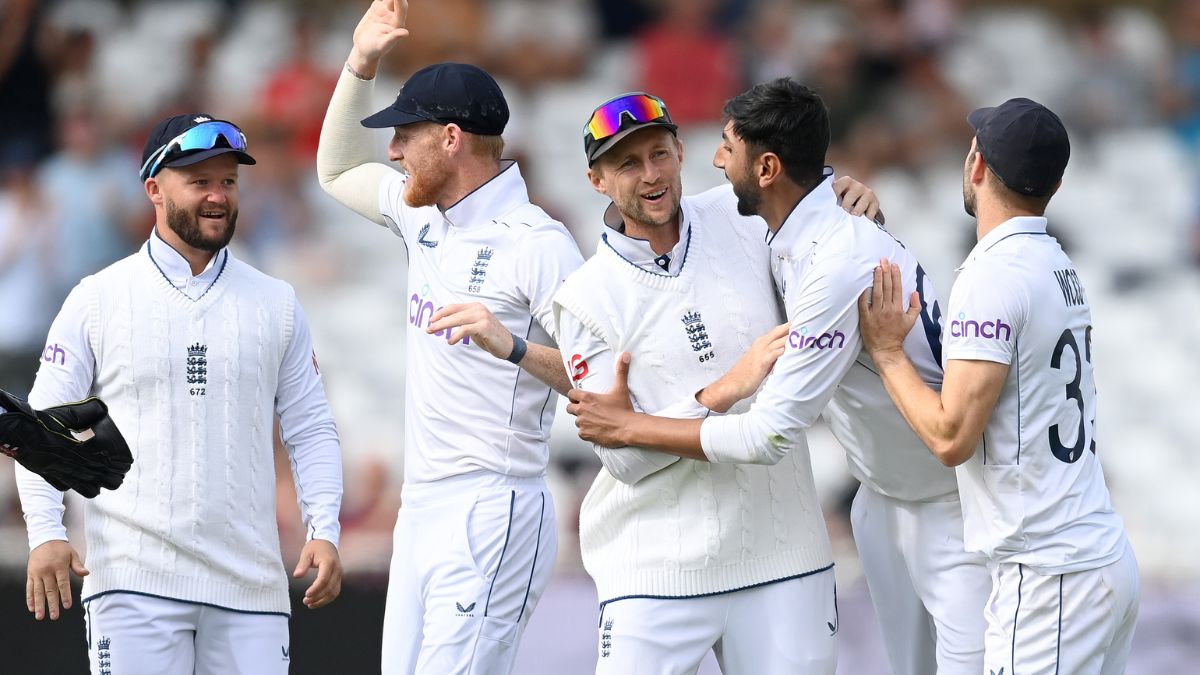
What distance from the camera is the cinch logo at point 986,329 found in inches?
139

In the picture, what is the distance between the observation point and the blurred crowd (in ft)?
27.3

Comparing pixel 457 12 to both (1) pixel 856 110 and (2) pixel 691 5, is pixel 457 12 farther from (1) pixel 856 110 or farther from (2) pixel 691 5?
(1) pixel 856 110

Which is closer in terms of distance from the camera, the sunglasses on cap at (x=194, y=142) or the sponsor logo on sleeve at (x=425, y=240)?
the sunglasses on cap at (x=194, y=142)

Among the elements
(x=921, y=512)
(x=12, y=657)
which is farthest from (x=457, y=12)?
(x=921, y=512)

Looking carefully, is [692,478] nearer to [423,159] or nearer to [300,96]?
[423,159]

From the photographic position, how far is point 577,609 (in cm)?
665

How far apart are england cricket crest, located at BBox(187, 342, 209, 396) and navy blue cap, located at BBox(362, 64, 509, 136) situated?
2.68ft

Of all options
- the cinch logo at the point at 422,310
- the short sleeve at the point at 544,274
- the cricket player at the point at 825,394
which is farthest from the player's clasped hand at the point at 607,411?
the cinch logo at the point at 422,310

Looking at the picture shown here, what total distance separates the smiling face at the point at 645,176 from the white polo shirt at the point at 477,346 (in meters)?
0.49

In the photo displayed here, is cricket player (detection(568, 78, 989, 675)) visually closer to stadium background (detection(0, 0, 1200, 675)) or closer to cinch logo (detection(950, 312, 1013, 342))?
cinch logo (detection(950, 312, 1013, 342))

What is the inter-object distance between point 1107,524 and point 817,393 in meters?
0.73

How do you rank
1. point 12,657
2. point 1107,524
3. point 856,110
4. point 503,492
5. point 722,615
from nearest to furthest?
point 1107,524, point 722,615, point 503,492, point 12,657, point 856,110

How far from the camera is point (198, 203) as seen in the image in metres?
4.34

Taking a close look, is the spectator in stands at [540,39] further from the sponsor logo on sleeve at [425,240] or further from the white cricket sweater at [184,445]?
the white cricket sweater at [184,445]
